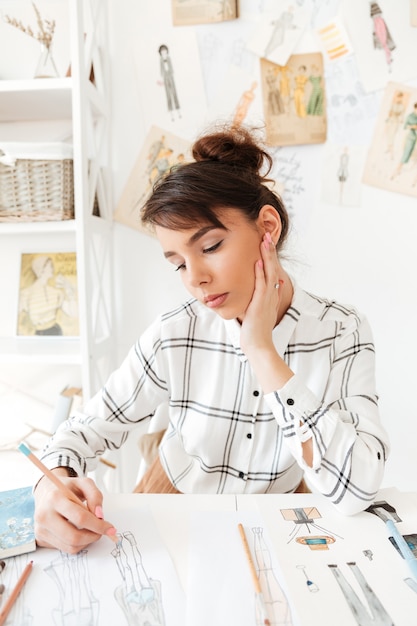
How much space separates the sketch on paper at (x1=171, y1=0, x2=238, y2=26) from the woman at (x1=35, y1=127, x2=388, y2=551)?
662 mm

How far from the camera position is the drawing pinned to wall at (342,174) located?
149 cm

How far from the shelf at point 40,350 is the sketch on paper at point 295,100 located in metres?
0.85

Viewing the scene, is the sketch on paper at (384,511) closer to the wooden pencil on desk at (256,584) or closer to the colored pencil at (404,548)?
the colored pencil at (404,548)

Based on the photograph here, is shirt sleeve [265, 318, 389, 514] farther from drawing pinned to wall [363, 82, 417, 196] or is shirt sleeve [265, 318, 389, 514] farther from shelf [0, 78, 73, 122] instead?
shelf [0, 78, 73, 122]

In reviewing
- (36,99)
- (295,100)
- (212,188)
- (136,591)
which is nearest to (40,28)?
(36,99)

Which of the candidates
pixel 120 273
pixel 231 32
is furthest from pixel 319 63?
pixel 120 273

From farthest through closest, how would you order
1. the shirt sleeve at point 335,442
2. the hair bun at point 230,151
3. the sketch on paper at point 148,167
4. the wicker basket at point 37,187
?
the sketch on paper at point 148,167, the wicker basket at point 37,187, the hair bun at point 230,151, the shirt sleeve at point 335,442

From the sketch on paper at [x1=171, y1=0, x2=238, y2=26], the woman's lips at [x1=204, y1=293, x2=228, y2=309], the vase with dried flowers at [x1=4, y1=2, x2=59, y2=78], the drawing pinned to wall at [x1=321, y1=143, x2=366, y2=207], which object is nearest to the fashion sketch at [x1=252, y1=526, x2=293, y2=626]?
the woman's lips at [x1=204, y1=293, x2=228, y2=309]

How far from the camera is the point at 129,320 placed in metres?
1.64

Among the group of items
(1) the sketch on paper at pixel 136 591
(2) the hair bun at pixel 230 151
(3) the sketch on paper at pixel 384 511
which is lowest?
(3) the sketch on paper at pixel 384 511

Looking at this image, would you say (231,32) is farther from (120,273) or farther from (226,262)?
(226,262)

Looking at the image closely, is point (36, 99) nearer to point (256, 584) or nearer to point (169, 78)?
point (169, 78)

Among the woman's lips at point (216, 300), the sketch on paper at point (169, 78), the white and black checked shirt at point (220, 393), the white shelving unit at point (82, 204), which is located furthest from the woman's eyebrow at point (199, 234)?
the sketch on paper at point (169, 78)

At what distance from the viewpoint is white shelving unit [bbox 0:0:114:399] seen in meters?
1.32
